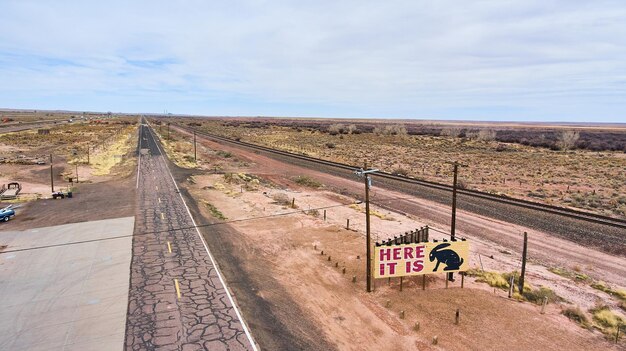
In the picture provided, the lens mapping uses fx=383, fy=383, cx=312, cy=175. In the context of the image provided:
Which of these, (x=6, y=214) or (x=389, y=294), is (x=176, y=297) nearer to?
(x=389, y=294)

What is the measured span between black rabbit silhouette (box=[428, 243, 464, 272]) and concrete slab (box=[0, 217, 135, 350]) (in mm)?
13815

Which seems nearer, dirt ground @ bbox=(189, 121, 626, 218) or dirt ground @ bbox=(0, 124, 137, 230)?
dirt ground @ bbox=(0, 124, 137, 230)

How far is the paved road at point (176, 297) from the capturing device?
14.0 meters

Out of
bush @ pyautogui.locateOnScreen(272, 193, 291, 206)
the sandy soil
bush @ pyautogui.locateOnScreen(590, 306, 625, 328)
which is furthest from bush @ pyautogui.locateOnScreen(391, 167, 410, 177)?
bush @ pyautogui.locateOnScreen(590, 306, 625, 328)

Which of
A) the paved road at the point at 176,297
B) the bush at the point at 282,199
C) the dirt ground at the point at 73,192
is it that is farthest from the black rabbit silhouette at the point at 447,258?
the dirt ground at the point at 73,192

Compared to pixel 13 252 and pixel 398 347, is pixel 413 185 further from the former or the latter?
pixel 13 252

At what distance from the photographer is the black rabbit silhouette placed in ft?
60.5

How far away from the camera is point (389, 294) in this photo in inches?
728

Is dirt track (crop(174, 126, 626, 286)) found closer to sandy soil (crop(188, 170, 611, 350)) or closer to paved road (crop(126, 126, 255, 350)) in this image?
sandy soil (crop(188, 170, 611, 350))

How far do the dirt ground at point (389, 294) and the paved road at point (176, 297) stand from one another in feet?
8.30

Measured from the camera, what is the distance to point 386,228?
29.3 m

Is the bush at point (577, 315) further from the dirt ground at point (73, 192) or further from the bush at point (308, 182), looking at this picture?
the bush at point (308, 182)

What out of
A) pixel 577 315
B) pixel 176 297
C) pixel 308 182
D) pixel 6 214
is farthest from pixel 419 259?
pixel 6 214

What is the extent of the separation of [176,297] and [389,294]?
9.94 m
